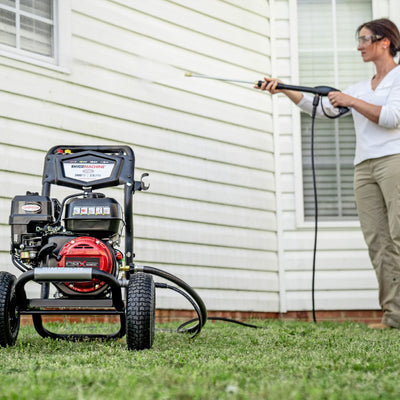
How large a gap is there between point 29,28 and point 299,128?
2.32m

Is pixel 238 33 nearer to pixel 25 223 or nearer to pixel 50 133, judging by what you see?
pixel 50 133

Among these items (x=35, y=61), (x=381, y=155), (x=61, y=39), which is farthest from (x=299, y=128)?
(x=35, y=61)

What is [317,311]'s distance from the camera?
233 inches

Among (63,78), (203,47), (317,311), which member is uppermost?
(203,47)

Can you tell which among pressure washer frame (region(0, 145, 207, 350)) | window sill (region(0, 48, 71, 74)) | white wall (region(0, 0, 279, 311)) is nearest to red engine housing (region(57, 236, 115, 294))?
pressure washer frame (region(0, 145, 207, 350))

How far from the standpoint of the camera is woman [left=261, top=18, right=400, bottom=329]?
4.38 m

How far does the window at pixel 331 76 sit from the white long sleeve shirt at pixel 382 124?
150 centimetres

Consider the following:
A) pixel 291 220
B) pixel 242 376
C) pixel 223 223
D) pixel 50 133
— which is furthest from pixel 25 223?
pixel 291 220

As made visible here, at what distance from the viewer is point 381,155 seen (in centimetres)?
443

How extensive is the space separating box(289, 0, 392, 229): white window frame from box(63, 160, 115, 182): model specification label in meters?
3.02

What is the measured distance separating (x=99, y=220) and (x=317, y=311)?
3341 mm

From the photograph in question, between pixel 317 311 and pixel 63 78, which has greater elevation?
pixel 63 78

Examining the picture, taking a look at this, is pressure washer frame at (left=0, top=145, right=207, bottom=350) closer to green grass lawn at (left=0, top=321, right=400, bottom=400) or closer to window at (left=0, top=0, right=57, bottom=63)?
green grass lawn at (left=0, top=321, right=400, bottom=400)

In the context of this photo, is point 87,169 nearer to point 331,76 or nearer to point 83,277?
point 83,277
